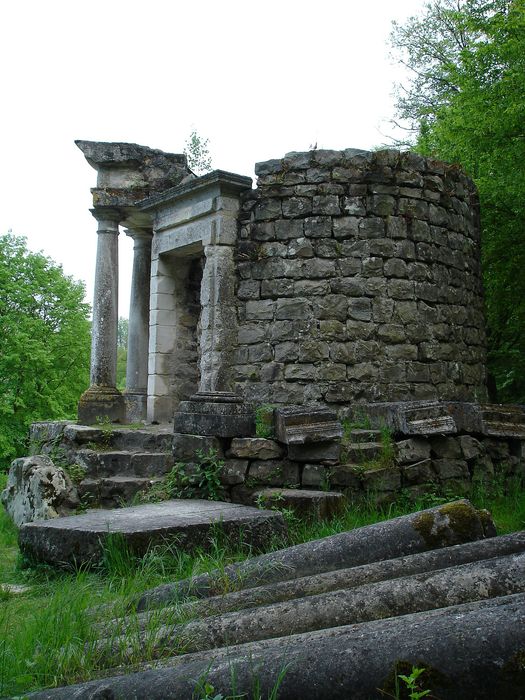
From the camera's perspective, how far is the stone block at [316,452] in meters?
5.61

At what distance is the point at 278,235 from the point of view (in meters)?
7.97

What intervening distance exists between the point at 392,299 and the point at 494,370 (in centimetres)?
563

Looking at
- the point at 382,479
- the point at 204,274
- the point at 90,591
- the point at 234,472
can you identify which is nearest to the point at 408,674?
the point at 90,591

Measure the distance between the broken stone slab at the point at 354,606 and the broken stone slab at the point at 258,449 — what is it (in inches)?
115

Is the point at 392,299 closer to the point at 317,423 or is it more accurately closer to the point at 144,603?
the point at 317,423

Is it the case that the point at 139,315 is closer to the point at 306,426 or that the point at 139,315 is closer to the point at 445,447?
the point at 306,426

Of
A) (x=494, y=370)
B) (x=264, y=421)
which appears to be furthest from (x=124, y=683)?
(x=494, y=370)

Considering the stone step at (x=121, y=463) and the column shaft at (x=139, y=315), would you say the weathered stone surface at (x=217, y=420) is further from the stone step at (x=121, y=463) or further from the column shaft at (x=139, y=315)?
the column shaft at (x=139, y=315)

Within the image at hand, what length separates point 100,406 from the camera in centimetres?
880

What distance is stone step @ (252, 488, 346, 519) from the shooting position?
5.14m

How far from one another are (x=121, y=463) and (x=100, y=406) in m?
2.11

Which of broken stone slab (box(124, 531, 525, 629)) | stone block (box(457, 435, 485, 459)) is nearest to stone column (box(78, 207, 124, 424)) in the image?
stone block (box(457, 435, 485, 459))

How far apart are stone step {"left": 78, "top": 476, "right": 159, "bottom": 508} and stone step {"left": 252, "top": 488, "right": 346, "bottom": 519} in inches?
58.5

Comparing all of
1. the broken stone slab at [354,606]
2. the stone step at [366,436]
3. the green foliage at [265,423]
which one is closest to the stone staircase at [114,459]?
the green foliage at [265,423]
